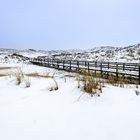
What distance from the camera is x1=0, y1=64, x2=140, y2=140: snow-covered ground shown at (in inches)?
217

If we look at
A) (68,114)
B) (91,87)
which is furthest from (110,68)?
(68,114)

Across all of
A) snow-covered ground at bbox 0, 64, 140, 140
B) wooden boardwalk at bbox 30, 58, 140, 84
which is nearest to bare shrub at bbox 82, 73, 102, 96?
snow-covered ground at bbox 0, 64, 140, 140

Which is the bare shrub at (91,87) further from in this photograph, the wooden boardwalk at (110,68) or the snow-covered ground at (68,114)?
the wooden boardwalk at (110,68)

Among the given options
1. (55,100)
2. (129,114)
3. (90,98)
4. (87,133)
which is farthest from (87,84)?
(87,133)

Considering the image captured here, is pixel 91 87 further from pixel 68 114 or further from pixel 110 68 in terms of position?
pixel 110 68

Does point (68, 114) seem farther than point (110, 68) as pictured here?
No

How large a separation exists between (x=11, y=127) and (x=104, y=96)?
8.56ft

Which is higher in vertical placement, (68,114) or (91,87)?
(91,87)

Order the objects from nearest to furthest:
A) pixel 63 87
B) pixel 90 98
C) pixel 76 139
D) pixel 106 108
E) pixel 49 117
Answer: pixel 76 139
pixel 49 117
pixel 106 108
pixel 90 98
pixel 63 87

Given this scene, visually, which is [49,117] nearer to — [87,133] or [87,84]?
[87,133]

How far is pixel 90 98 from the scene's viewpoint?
7.12 m

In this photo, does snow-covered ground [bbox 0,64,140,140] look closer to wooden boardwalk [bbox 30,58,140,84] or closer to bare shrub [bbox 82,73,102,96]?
bare shrub [bbox 82,73,102,96]

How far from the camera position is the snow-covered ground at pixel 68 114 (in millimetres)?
5501

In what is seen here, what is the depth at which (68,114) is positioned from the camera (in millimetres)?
6312
